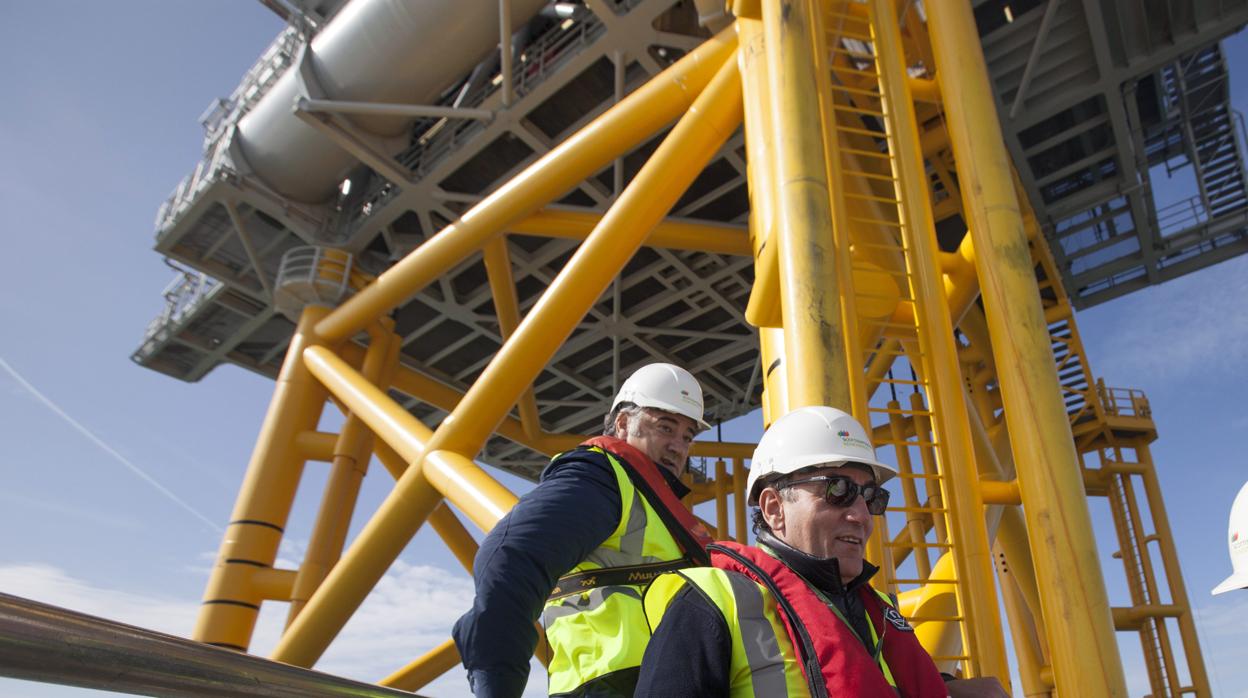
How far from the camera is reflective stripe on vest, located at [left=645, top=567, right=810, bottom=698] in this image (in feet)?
5.23

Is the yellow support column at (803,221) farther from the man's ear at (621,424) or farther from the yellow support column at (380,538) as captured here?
the yellow support column at (380,538)

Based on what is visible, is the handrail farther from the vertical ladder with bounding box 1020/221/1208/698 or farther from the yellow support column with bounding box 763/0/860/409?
the vertical ladder with bounding box 1020/221/1208/698

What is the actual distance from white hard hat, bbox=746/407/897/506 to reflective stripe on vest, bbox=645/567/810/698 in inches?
17.3

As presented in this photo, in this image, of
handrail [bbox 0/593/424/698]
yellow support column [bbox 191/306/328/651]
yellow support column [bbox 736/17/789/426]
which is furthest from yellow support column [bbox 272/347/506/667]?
handrail [bbox 0/593/424/698]

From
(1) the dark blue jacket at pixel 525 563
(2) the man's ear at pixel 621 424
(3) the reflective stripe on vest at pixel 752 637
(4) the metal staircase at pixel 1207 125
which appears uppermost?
(4) the metal staircase at pixel 1207 125

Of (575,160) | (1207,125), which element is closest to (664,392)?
(575,160)

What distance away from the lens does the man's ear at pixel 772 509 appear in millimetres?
2100

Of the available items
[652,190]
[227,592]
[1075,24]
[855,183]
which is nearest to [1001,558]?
[855,183]

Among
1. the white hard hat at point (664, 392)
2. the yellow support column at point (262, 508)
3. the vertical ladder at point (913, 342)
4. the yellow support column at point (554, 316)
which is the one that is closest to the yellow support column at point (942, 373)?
the vertical ladder at point (913, 342)

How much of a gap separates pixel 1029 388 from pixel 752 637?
11.6 ft

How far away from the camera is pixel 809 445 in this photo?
7.12 ft

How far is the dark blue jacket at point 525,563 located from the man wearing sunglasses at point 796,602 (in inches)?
15.8

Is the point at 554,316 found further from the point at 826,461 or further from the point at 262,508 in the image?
the point at 826,461

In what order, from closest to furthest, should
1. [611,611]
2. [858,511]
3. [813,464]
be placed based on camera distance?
1. [858,511]
2. [813,464]
3. [611,611]
